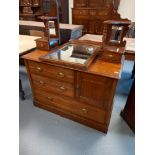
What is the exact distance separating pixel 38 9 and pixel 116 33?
414cm

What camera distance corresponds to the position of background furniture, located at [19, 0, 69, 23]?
15.1 feet

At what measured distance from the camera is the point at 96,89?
1479 mm

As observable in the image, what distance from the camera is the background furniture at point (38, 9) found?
4617 millimetres

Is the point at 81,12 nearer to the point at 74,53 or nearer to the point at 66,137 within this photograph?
the point at 74,53

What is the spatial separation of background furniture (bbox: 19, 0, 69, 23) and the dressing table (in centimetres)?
317

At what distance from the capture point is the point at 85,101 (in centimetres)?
162

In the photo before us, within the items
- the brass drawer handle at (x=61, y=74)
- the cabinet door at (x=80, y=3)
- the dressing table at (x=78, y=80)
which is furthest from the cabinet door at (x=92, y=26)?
the brass drawer handle at (x=61, y=74)

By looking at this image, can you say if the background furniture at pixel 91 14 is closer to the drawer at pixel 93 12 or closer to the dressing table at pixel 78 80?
the drawer at pixel 93 12

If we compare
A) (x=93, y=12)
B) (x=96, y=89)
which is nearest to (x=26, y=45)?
(x=96, y=89)

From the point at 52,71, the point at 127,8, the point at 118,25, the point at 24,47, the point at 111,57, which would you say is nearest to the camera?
the point at 118,25

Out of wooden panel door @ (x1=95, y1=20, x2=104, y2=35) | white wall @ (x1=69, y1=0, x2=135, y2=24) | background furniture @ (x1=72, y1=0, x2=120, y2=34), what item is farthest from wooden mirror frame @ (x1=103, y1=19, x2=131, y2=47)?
white wall @ (x1=69, y1=0, x2=135, y2=24)

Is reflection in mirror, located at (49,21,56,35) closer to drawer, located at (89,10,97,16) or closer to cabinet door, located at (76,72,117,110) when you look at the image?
cabinet door, located at (76,72,117,110)
